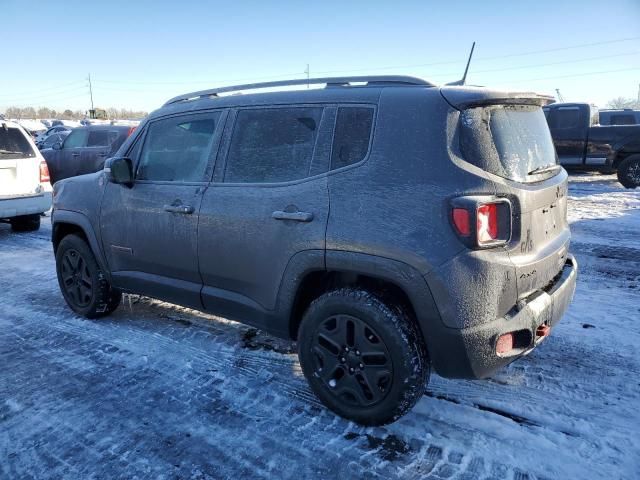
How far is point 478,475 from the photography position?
2334 millimetres

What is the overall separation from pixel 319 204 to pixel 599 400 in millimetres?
2030

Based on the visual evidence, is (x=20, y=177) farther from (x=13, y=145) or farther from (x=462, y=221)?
(x=462, y=221)

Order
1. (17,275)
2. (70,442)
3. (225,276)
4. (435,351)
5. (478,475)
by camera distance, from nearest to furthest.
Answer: (478,475), (435,351), (70,442), (225,276), (17,275)

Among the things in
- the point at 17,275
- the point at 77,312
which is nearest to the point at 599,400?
the point at 77,312

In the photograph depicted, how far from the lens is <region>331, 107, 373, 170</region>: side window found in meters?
2.70

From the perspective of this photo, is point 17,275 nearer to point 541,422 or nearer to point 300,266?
point 300,266

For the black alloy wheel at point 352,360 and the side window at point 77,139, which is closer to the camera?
the black alloy wheel at point 352,360

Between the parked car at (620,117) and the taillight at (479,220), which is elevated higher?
the parked car at (620,117)

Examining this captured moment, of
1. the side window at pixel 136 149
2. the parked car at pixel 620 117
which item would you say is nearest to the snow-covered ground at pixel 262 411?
the side window at pixel 136 149

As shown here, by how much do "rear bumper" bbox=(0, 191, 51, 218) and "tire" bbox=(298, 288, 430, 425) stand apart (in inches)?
270

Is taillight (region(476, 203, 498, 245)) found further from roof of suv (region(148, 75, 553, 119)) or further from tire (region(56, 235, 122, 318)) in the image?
tire (region(56, 235, 122, 318))

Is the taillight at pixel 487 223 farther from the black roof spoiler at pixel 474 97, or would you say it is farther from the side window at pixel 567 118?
the side window at pixel 567 118

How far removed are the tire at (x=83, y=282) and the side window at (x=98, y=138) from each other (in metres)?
8.29

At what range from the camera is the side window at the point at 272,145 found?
2.91m
